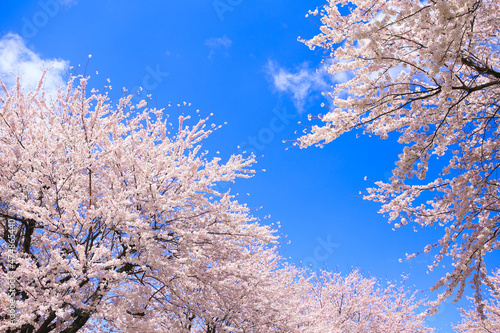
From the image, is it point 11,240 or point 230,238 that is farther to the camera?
point 230,238

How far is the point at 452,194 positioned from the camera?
5.02 m

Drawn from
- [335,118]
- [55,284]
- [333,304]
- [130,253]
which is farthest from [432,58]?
[333,304]

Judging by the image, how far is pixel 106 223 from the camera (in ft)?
17.5

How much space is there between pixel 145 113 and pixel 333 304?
51.3ft

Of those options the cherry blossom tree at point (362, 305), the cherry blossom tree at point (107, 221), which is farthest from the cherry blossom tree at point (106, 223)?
the cherry blossom tree at point (362, 305)

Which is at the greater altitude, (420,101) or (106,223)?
(420,101)

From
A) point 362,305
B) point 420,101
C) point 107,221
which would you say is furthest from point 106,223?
point 362,305

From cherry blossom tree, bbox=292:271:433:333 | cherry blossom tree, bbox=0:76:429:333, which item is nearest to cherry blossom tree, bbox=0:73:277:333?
cherry blossom tree, bbox=0:76:429:333

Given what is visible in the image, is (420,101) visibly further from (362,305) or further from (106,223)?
(362,305)

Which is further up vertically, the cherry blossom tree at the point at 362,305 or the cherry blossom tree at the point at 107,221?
the cherry blossom tree at the point at 362,305

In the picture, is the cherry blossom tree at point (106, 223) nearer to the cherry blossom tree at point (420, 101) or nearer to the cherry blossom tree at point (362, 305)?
the cherry blossom tree at point (420, 101)

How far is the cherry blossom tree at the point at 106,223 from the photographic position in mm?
4945

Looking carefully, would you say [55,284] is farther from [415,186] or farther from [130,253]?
[415,186]

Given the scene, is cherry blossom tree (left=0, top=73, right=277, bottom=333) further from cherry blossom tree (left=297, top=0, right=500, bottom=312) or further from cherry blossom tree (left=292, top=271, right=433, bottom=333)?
cherry blossom tree (left=292, top=271, right=433, bottom=333)
